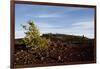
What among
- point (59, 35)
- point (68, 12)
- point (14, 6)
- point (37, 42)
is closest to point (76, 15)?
point (68, 12)

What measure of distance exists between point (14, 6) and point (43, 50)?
1.92ft

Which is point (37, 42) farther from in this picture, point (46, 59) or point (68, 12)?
point (68, 12)

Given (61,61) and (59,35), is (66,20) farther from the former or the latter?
(61,61)

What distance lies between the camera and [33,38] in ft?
7.40

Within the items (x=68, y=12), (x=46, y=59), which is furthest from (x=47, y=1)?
(x=46, y=59)

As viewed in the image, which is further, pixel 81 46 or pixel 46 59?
pixel 81 46

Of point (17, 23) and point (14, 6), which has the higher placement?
point (14, 6)

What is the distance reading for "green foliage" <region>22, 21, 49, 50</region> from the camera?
223 cm

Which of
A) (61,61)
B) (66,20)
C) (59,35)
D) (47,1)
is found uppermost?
(47,1)

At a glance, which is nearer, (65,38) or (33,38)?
(33,38)

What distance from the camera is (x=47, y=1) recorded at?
7.55 feet

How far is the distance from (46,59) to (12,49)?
0.41m

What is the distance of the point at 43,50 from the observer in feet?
7.51

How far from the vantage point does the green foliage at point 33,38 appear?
2.23m
